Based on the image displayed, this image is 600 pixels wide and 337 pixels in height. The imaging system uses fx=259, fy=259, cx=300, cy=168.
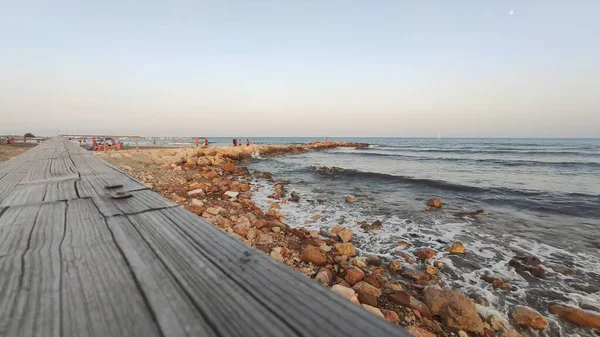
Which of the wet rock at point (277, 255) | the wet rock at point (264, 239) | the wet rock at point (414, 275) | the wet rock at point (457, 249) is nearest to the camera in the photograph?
the wet rock at point (414, 275)

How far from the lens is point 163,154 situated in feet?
58.1

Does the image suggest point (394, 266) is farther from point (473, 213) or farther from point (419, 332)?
point (473, 213)

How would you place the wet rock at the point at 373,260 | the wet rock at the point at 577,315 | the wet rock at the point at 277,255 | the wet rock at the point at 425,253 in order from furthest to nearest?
the wet rock at the point at 425,253 → the wet rock at the point at 373,260 → the wet rock at the point at 277,255 → the wet rock at the point at 577,315

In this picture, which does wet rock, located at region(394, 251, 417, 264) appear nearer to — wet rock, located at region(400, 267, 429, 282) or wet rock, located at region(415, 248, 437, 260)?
wet rock, located at region(415, 248, 437, 260)

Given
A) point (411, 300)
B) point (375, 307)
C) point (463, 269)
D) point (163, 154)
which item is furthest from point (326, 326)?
point (163, 154)

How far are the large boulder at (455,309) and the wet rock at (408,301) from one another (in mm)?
99

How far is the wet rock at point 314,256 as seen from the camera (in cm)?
431

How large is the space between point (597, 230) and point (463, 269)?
5.22 m

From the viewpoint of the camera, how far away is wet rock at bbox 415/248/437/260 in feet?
15.8

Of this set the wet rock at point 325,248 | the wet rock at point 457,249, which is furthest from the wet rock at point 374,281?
the wet rock at point 457,249

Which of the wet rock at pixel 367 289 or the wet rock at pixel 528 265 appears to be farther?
the wet rock at pixel 528 265

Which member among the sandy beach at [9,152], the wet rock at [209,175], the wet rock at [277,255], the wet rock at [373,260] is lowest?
the wet rock at [373,260]

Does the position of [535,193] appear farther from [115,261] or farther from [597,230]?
[115,261]

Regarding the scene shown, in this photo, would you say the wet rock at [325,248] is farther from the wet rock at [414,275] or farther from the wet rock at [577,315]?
the wet rock at [577,315]
